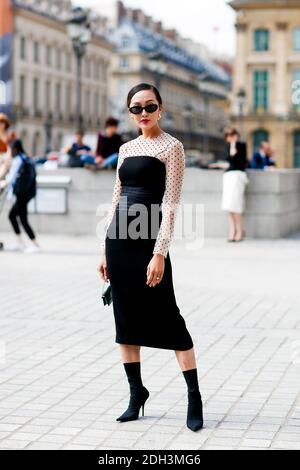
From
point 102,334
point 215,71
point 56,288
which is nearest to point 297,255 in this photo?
point 56,288

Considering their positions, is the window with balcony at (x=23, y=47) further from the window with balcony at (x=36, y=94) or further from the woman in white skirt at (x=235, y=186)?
the woman in white skirt at (x=235, y=186)

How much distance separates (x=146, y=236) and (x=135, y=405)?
2.96 ft

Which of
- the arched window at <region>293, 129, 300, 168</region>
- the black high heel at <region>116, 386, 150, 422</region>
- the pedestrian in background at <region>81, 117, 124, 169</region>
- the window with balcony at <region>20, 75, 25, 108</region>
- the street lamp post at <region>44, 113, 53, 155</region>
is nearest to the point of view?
the black high heel at <region>116, 386, 150, 422</region>

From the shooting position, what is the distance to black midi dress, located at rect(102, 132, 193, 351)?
5.69 meters

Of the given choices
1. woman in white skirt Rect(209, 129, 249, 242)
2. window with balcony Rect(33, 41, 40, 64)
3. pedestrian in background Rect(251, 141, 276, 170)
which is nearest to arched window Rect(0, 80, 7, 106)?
window with balcony Rect(33, 41, 40, 64)

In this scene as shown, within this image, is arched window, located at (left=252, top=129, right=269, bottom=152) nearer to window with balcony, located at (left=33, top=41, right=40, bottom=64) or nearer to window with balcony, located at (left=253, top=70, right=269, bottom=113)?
window with balcony, located at (left=253, top=70, right=269, bottom=113)

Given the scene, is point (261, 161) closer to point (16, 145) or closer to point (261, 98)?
point (16, 145)

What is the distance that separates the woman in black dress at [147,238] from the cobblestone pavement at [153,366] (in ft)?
1.22

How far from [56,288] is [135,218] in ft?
19.7

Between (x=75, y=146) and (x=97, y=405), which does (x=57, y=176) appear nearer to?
(x=75, y=146)

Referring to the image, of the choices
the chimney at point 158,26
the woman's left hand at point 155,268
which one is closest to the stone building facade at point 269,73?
the chimney at point 158,26

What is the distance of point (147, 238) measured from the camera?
5.75m

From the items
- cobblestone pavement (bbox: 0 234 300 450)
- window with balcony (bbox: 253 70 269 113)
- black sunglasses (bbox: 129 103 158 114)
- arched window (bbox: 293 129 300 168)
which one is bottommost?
arched window (bbox: 293 129 300 168)

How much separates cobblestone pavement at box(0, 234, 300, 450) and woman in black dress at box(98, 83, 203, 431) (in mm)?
371
